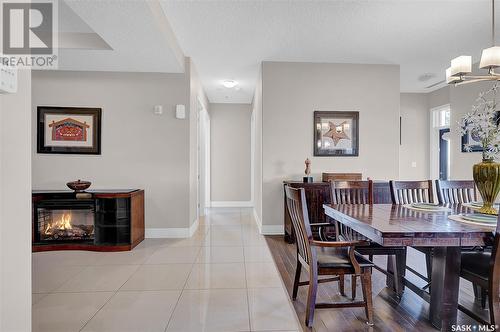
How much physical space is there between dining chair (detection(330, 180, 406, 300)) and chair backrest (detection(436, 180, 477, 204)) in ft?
2.21

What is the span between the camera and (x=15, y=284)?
3.44ft

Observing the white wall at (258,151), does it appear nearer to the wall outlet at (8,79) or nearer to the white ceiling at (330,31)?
the white ceiling at (330,31)

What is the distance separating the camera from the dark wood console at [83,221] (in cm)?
359

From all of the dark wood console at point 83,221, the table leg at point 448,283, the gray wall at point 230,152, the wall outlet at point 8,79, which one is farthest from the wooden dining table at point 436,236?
the gray wall at point 230,152

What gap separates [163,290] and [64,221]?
84.0 inches

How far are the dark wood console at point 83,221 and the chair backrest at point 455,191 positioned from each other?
3.58 meters

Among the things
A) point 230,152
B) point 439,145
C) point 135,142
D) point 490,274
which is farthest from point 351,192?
point 230,152

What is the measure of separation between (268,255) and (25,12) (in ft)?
10.1

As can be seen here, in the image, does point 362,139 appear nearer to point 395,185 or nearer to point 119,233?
point 395,185

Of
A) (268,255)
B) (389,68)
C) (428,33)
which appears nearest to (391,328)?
(268,255)

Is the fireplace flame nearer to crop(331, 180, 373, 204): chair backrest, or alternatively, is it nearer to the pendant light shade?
crop(331, 180, 373, 204): chair backrest

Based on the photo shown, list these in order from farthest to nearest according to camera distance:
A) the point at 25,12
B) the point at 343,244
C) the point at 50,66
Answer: the point at 50,66 → the point at 343,244 → the point at 25,12

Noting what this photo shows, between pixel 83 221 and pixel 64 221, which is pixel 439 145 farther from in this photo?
pixel 64 221

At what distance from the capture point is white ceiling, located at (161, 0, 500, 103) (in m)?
2.89
